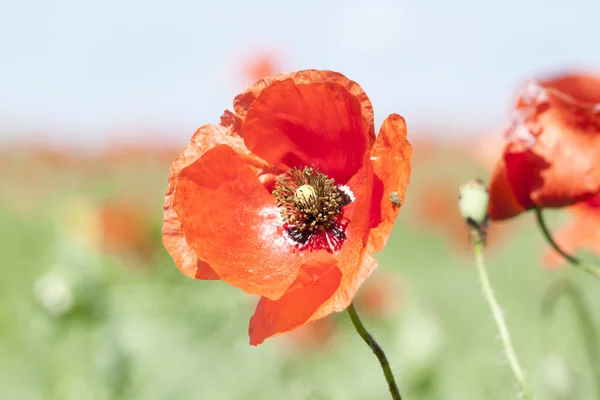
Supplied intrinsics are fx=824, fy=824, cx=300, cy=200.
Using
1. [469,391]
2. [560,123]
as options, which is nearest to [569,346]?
[469,391]

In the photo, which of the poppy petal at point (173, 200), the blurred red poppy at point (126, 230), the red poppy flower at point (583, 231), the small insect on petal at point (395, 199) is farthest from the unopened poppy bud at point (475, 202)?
the blurred red poppy at point (126, 230)

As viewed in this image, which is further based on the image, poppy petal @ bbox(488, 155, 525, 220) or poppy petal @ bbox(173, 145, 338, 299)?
poppy petal @ bbox(488, 155, 525, 220)

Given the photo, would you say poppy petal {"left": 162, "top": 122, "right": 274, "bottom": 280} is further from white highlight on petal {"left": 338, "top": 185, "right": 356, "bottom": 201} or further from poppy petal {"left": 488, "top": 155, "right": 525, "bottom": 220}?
poppy petal {"left": 488, "top": 155, "right": 525, "bottom": 220}

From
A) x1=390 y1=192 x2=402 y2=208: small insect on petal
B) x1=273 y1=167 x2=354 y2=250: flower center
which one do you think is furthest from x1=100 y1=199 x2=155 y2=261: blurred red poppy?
x1=390 y1=192 x2=402 y2=208: small insect on petal

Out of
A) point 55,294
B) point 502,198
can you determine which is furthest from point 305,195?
point 55,294

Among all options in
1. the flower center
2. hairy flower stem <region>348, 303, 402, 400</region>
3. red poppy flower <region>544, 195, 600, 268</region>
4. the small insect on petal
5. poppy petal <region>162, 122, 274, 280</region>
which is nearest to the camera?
hairy flower stem <region>348, 303, 402, 400</region>

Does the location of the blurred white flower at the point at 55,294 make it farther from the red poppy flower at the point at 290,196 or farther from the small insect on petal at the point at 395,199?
the small insect on petal at the point at 395,199

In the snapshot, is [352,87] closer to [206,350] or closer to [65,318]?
[65,318]
